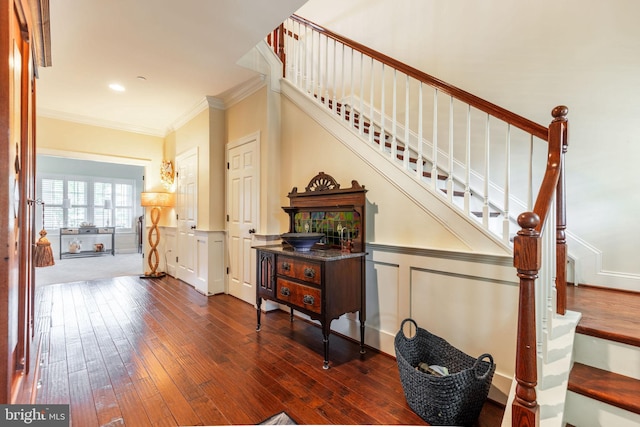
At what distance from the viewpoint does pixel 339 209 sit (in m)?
2.60

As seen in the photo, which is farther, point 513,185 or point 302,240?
point 513,185

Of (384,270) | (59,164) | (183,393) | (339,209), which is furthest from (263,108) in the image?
(59,164)

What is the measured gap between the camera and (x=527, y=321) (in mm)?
1042

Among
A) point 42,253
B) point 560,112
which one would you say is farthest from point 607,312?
point 42,253

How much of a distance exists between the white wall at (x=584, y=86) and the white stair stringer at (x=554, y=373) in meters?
1.32

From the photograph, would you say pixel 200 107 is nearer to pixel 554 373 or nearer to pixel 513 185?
pixel 513 185

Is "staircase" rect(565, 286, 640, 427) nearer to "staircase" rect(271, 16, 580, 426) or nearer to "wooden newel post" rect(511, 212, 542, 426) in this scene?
"staircase" rect(271, 16, 580, 426)

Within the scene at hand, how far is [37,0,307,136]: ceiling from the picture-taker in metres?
2.28

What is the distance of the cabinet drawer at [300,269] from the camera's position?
86.2 inches

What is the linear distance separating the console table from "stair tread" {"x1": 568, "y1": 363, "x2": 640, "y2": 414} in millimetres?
9860

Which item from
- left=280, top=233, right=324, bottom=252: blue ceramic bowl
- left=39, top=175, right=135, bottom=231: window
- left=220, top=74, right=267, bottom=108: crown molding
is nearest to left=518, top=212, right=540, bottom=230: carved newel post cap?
left=280, top=233, right=324, bottom=252: blue ceramic bowl

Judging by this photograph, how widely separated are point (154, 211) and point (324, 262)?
4506mm

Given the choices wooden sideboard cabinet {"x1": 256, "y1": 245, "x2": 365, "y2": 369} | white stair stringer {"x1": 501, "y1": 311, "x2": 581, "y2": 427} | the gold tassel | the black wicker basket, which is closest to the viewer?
white stair stringer {"x1": 501, "y1": 311, "x2": 581, "y2": 427}

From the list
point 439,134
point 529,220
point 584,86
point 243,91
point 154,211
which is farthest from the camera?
point 154,211
